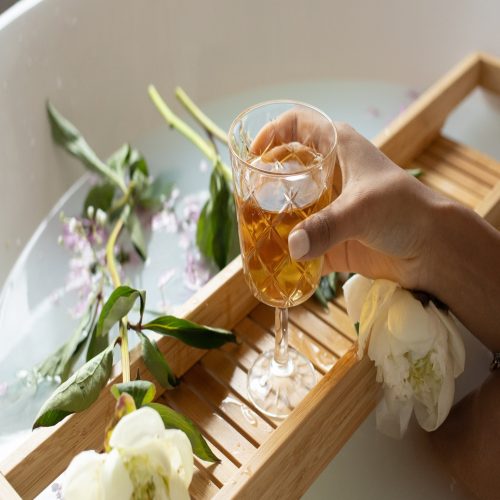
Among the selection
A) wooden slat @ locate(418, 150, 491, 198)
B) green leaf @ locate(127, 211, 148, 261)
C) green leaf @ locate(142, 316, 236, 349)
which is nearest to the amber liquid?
green leaf @ locate(142, 316, 236, 349)

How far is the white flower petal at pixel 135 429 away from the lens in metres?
0.55

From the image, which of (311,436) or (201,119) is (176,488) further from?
(201,119)

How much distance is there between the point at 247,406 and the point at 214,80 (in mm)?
841

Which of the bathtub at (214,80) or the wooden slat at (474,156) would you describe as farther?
the wooden slat at (474,156)

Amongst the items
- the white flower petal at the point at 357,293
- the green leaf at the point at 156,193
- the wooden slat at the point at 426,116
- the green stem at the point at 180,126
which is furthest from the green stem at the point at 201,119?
the white flower petal at the point at 357,293

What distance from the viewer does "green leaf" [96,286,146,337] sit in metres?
0.81

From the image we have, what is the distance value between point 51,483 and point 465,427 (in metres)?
0.51

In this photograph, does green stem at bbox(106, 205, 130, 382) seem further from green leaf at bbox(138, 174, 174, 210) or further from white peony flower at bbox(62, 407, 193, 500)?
white peony flower at bbox(62, 407, 193, 500)

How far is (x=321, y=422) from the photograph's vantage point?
0.84 metres

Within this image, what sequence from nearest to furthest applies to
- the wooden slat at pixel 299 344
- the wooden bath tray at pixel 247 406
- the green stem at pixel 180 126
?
the wooden bath tray at pixel 247 406
the wooden slat at pixel 299 344
the green stem at pixel 180 126

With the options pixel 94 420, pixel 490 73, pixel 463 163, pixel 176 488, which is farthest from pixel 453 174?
pixel 176 488

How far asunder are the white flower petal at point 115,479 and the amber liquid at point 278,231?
304mm

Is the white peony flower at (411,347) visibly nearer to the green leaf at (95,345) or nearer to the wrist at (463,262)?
the wrist at (463,262)

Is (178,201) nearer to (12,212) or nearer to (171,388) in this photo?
(12,212)
